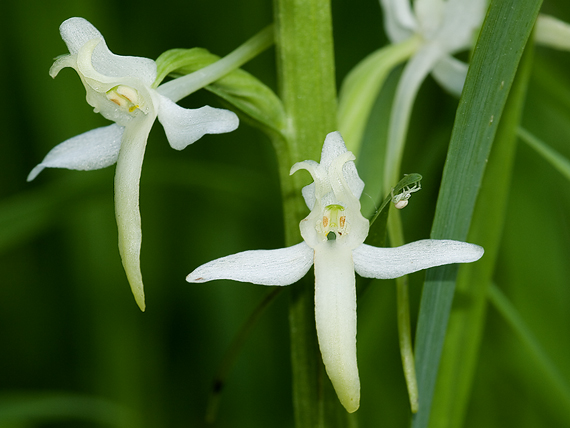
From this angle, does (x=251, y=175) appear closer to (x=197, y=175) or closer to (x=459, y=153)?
(x=197, y=175)

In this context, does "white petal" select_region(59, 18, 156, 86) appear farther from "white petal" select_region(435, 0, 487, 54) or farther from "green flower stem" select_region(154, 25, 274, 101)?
"white petal" select_region(435, 0, 487, 54)

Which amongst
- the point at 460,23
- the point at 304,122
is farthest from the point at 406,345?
the point at 460,23

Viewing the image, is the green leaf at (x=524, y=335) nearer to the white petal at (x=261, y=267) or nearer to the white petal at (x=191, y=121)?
the white petal at (x=261, y=267)

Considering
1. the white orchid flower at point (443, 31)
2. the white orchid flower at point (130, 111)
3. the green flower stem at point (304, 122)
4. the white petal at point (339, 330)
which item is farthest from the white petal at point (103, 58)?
the white orchid flower at point (443, 31)

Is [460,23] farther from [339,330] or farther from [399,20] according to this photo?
[339,330]

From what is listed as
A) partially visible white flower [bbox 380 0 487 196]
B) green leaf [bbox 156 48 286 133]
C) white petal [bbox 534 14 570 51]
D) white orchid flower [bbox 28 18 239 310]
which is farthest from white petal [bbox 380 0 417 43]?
white orchid flower [bbox 28 18 239 310]

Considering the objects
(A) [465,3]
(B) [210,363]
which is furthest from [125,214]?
(B) [210,363]

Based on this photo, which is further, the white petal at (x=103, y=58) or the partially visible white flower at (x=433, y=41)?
the partially visible white flower at (x=433, y=41)
